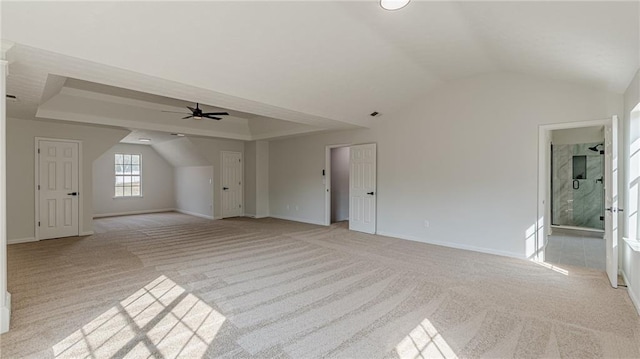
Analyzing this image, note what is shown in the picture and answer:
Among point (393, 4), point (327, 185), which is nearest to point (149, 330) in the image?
A: point (393, 4)

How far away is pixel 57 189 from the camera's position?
6.17m

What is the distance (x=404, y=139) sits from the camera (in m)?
6.03

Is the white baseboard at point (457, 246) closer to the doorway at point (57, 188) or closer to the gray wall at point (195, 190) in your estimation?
the gray wall at point (195, 190)

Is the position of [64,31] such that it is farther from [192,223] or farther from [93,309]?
[192,223]

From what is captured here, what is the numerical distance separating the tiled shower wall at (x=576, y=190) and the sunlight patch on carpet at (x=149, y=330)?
8.68m

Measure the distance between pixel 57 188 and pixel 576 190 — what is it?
11.8 meters

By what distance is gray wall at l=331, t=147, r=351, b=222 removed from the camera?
821cm

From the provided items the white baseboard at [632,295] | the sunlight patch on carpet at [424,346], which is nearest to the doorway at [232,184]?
the sunlight patch on carpet at [424,346]

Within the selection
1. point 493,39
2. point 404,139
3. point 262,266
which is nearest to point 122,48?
point 262,266

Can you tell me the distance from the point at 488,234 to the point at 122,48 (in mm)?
5492

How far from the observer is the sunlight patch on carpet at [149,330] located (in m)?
2.22

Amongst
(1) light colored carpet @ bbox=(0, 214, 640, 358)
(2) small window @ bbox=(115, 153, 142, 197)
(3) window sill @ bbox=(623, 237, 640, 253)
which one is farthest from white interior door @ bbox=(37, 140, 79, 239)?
(3) window sill @ bbox=(623, 237, 640, 253)

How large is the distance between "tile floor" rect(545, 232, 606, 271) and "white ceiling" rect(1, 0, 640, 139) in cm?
246

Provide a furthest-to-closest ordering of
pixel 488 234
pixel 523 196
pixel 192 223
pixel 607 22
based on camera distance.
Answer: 1. pixel 192 223
2. pixel 488 234
3. pixel 523 196
4. pixel 607 22
